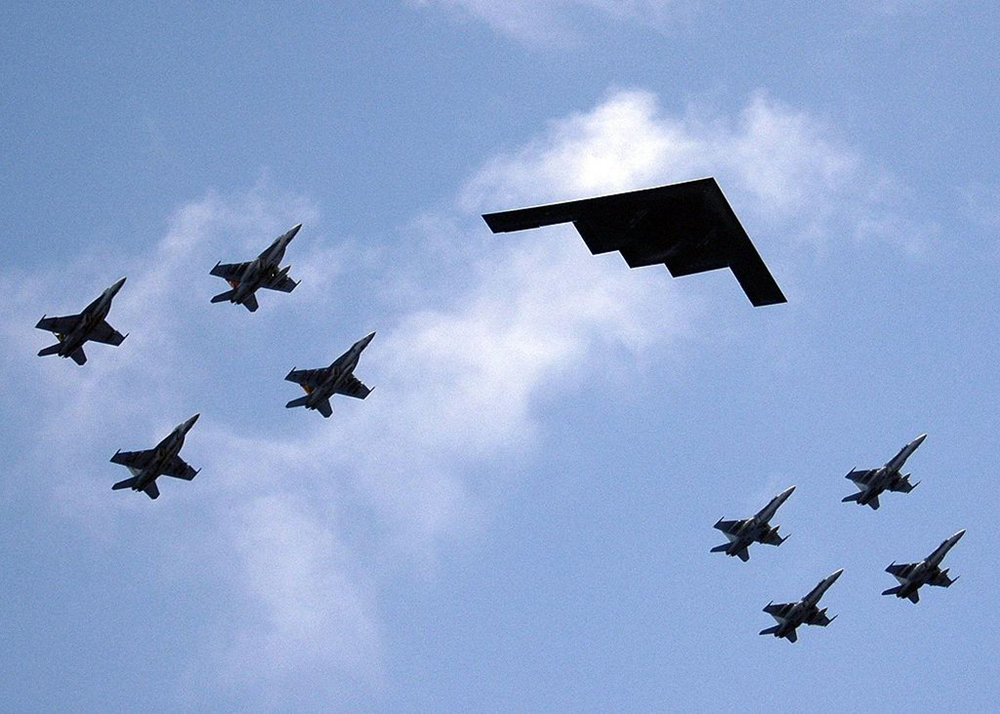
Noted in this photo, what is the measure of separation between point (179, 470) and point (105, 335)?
22.2 feet

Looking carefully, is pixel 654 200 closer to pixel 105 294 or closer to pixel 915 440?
pixel 105 294

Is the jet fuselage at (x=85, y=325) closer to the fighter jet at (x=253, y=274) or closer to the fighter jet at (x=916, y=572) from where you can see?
the fighter jet at (x=253, y=274)

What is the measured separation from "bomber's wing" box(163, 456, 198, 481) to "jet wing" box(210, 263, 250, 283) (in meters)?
7.92

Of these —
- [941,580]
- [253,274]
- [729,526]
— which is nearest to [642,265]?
[253,274]

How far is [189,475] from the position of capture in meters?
55.8

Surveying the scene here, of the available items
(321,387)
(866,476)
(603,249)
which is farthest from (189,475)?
(866,476)

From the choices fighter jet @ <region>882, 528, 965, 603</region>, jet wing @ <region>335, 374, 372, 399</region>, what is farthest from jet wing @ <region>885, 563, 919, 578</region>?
jet wing @ <region>335, 374, 372, 399</region>

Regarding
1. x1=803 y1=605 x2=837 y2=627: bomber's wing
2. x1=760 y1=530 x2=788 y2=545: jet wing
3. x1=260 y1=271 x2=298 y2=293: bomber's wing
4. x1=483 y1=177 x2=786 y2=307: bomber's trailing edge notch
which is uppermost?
x1=260 y1=271 x2=298 y2=293: bomber's wing

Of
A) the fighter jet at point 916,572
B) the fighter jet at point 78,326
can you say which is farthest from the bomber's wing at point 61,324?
the fighter jet at point 916,572

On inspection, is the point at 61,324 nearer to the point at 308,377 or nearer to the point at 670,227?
the point at 308,377

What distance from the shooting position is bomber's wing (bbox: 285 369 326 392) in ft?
188

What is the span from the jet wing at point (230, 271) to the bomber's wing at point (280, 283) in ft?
3.46

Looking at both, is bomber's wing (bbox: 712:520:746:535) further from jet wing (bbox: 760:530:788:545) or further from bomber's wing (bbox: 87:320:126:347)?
bomber's wing (bbox: 87:320:126:347)

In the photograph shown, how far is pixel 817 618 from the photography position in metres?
66.8
